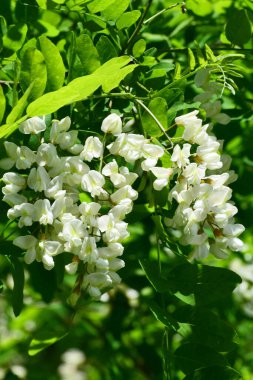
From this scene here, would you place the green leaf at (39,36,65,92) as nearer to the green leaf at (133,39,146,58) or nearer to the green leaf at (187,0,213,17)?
the green leaf at (133,39,146,58)

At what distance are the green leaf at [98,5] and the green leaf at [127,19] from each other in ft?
0.09

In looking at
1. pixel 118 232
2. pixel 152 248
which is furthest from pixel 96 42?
pixel 152 248

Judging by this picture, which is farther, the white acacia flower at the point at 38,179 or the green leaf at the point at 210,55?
the green leaf at the point at 210,55

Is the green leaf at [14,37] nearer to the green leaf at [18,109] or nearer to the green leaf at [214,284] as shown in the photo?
the green leaf at [18,109]

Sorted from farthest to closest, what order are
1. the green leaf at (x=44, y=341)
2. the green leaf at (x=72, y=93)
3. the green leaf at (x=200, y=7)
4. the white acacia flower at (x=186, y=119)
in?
the green leaf at (x=200, y=7)
the green leaf at (x=44, y=341)
the white acacia flower at (x=186, y=119)
the green leaf at (x=72, y=93)

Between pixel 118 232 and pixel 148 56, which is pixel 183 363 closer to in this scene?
pixel 118 232

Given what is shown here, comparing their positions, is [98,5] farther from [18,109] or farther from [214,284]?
[214,284]

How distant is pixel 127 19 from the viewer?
1.09 m

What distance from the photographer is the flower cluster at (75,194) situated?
36.0 inches

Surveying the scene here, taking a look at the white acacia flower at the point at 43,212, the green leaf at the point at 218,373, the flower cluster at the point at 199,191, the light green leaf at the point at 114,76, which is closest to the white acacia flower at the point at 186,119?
the flower cluster at the point at 199,191

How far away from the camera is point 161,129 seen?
1.00 metres

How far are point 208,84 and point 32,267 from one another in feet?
2.14

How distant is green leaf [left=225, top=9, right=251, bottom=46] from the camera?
3.90 feet

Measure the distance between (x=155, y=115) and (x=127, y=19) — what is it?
169mm
